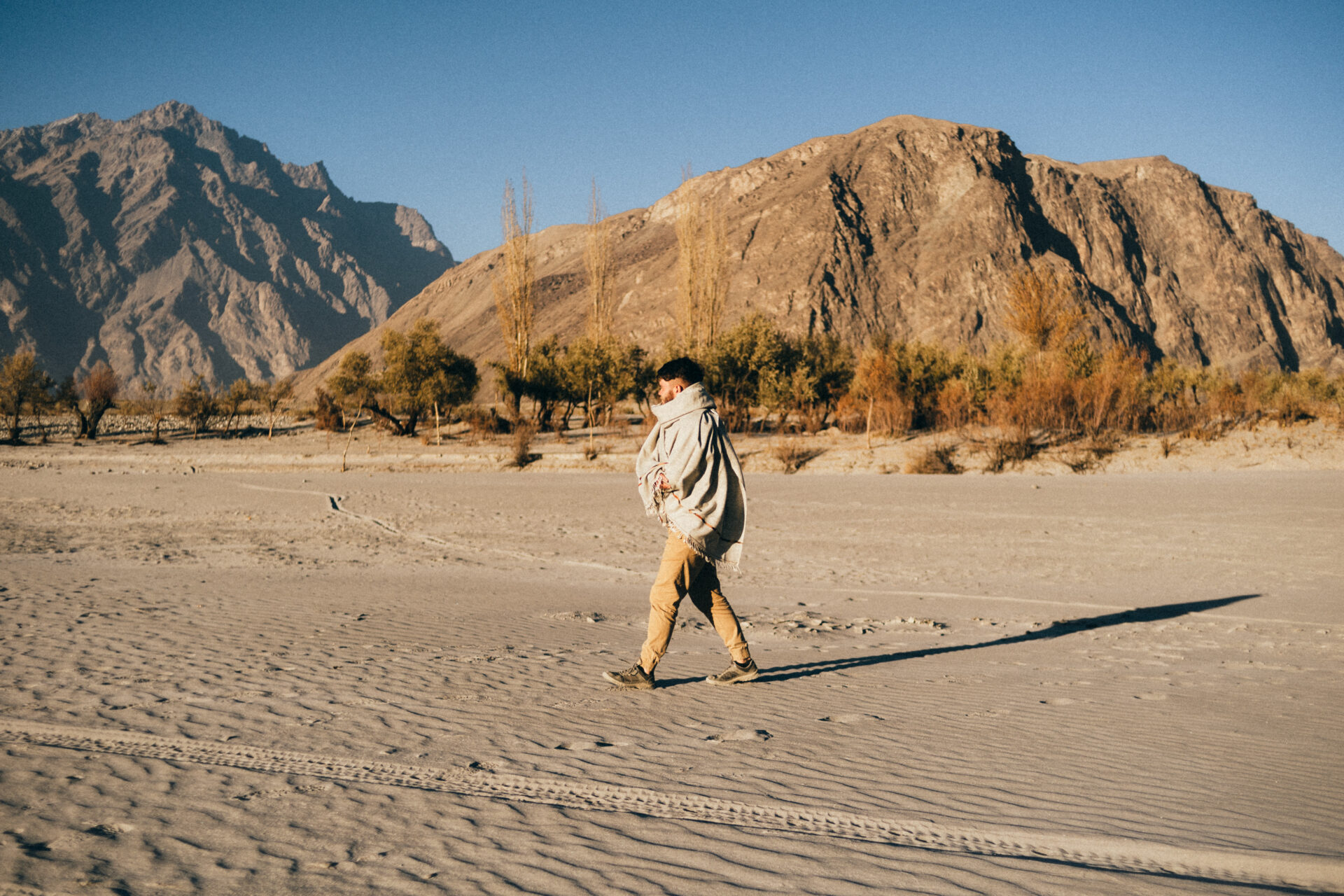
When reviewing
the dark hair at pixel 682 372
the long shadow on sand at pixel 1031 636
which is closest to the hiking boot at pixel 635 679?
the long shadow on sand at pixel 1031 636

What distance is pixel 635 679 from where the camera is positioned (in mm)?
5195

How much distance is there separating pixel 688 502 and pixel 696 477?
15 cm

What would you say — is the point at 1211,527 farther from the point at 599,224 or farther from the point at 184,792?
the point at 599,224

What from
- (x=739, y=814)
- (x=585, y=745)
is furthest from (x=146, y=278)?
(x=739, y=814)

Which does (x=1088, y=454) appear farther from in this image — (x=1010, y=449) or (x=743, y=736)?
(x=743, y=736)

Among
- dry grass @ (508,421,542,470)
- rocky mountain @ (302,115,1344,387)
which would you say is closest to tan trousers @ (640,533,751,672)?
dry grass @ (508,421,542,470)

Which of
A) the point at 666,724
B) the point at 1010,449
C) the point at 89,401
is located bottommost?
the point at 666,724

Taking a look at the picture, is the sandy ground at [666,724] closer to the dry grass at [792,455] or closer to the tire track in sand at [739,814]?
the tire track in sand at [739,814]

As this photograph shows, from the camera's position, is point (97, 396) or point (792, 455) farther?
point (97, 396)

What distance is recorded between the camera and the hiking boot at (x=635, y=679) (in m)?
5.20

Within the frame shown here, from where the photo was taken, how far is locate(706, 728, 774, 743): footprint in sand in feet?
14.0

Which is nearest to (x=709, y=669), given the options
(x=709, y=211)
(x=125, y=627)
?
(x=125, y=627)

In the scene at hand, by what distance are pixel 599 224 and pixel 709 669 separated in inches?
2102

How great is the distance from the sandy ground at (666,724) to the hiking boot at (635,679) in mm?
130
